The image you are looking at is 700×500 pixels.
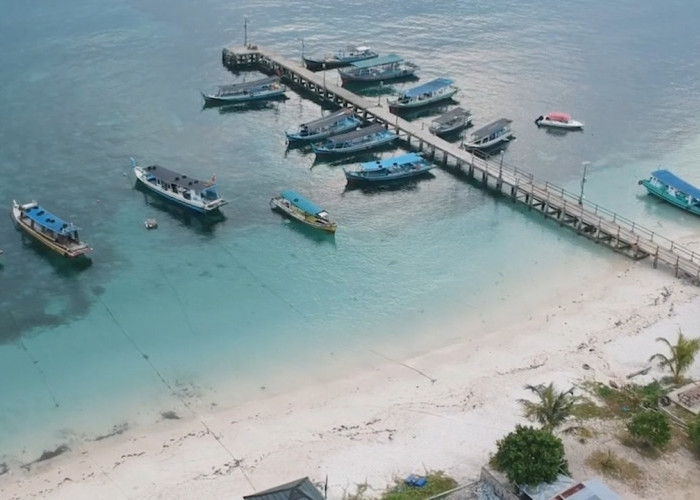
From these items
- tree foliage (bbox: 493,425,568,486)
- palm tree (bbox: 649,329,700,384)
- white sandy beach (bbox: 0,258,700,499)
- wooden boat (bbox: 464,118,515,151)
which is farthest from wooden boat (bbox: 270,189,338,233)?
tree foliage (bbox: 493,425,568,486)

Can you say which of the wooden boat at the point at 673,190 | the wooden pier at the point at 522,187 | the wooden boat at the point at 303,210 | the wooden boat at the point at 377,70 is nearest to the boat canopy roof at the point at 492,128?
the wooden pier at the point at 522,187

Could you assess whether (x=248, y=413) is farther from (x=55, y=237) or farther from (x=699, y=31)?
(x=699, y=31)

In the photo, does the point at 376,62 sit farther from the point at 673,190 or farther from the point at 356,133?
the point at 673,190

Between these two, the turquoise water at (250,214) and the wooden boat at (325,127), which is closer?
the turquoise water at (250,214)

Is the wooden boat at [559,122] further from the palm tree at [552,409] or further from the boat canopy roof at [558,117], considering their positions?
the palm tree at [552,409]

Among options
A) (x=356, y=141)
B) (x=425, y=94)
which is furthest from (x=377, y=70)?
(x=356, y=141)

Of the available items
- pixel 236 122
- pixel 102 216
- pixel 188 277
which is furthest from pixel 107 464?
pixel 236 122
